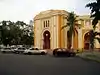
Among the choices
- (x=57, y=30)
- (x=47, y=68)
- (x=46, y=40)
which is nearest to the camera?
(x=47, y=68)

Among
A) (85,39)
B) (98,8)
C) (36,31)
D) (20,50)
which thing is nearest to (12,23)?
(36,31)

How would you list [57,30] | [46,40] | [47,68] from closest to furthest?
[47,68] → [57,30] → [46,40]

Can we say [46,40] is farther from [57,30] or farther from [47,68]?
[47,68]

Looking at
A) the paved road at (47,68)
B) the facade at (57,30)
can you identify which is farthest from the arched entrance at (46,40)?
the paved road at (47,68)

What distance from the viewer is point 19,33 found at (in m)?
111

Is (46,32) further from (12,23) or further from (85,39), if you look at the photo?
(12,23)

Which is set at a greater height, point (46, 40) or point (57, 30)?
point (57, 30)

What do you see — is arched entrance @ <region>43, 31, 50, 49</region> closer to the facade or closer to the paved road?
the facade

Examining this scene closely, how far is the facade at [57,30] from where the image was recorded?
252ft

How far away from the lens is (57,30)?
3019 inches

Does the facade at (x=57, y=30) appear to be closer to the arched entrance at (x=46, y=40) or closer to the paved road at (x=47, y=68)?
the arched entrance at (x=46, y=40)

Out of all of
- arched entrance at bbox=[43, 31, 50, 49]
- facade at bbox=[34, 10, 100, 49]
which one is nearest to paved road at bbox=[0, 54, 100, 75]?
facade at bbox=[34, 10, 100, 49]

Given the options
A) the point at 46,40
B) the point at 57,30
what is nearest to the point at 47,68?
the point at 57,30

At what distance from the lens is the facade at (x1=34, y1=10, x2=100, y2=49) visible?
7675 centimetres
